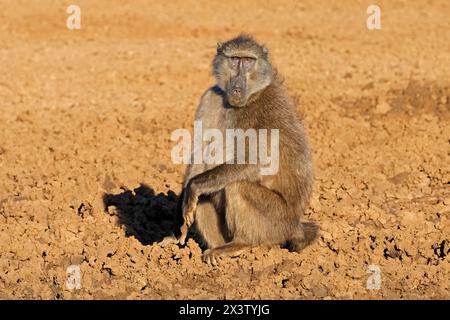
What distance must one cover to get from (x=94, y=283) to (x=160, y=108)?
19.6ft

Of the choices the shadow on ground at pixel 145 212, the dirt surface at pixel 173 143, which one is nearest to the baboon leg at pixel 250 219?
the dirt surface at pixel 173 143

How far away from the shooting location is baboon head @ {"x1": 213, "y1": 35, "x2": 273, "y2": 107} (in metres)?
6.97

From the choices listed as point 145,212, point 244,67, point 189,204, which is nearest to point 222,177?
point 189,204

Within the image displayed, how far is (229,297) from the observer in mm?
6332

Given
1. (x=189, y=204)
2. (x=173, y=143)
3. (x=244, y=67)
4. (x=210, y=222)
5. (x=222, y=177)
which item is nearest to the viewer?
(x=222, y=177)

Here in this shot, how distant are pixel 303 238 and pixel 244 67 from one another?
1524mm

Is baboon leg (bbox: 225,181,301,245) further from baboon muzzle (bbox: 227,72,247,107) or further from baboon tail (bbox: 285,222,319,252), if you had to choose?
baboon muzzle (bbox: 227,72,247,107)

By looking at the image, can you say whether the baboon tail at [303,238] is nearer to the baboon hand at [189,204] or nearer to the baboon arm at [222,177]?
the baboon arm at [222,177]

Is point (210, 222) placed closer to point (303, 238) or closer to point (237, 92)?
point (303, 238)

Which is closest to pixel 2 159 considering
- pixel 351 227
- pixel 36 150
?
pixel 36 150

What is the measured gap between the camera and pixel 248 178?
6844mm

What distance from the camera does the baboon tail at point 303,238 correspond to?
7.23 metres

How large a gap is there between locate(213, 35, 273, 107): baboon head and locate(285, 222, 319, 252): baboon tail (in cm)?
124

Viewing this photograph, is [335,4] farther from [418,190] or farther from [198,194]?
[198,194]
